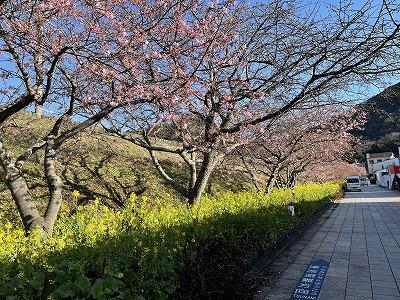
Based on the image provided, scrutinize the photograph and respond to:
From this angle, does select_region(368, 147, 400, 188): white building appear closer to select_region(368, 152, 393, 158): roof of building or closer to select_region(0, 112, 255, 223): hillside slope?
select_region(0, 112, 255, 223): hillside slope

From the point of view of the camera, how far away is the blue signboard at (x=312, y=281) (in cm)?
483

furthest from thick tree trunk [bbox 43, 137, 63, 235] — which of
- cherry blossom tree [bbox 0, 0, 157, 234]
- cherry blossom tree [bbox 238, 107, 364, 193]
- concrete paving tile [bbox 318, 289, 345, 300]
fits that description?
cherry blossom tree [bbox 238, 107, 364, 193]

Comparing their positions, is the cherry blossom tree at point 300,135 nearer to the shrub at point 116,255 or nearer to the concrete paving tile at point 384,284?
the concrete paving tile at point 384,284

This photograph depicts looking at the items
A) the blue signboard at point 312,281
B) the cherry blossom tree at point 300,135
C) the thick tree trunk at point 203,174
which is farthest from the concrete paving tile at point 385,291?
the cherry blossom tree at point 300,135

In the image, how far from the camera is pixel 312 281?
5.43 metres

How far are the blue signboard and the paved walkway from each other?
9 cm

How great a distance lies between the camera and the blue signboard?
4828 millimetres

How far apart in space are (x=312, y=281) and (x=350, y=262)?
1.64m

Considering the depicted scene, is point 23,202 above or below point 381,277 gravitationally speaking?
above

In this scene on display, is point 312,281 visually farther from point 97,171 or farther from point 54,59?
point 97,171

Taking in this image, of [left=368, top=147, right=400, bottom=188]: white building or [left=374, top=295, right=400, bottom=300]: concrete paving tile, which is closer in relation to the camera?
[left=374, top=295, right=400, bottom=300]: concrete paving tile

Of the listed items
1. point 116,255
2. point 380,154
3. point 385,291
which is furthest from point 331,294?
point 380,154

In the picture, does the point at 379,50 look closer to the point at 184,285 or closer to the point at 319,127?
the point at 184,285

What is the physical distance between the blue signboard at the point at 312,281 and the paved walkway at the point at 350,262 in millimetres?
85
